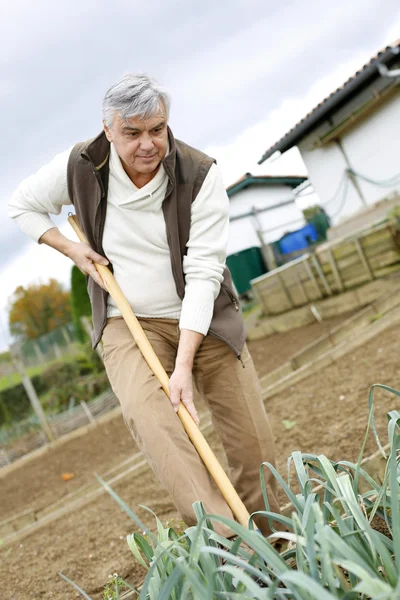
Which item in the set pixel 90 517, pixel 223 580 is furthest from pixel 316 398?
pixel 223 580

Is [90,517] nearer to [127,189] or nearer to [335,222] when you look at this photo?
[127,189]

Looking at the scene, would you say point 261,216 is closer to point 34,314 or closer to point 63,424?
point 63,424

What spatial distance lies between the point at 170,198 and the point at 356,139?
31.3 ft

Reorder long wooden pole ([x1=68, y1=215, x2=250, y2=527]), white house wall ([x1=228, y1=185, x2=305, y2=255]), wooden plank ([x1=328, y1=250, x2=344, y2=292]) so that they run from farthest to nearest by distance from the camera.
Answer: white house wall ([x1=228, y1=185, x2=305, y2=255]) → wooden plank ([x1=328, y1=250, x2=344, y2=292]) → long wooden pole ([x1=68, y1=215, x2=250, y2=527])

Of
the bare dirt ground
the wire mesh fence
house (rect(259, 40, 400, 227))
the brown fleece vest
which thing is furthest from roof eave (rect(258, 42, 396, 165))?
the brown fleece vest

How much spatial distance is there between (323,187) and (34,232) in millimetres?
10200

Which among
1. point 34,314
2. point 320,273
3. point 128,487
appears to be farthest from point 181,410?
point 34,314

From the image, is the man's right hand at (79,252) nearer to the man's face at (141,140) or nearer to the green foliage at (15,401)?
the man's face at (141,140)

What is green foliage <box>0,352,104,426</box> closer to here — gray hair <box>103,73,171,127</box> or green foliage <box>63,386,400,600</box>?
gray hair <box>103,73,171,127</box>

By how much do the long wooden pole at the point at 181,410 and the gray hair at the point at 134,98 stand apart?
23.0 inches

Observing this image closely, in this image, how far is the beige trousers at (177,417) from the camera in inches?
73.9

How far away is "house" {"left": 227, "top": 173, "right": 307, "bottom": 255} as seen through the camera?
57.9 ft

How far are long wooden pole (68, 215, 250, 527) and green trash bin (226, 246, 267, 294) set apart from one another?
45.8ft

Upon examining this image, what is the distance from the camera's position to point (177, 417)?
1.96 metres
